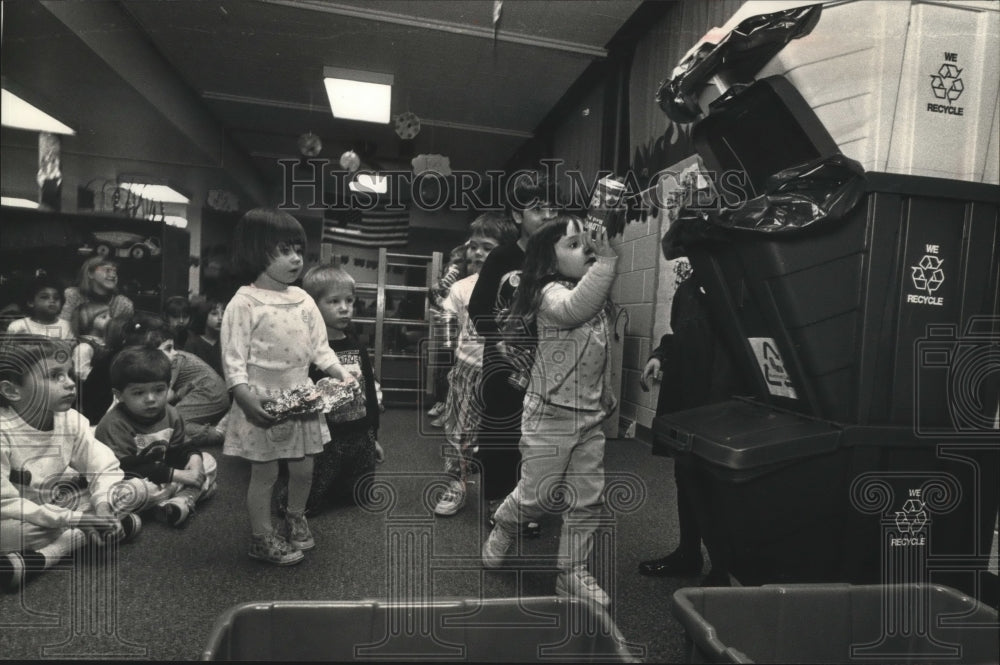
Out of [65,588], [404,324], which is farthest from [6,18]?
[65,588]

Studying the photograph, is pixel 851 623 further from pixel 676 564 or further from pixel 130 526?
pixel 130 526

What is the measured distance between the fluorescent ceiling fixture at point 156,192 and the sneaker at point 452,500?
85cm

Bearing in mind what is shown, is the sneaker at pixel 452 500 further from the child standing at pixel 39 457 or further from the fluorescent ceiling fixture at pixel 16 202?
the fluorescent ceiling fixture at pixel 16 202

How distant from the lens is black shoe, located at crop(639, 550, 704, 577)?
147cm

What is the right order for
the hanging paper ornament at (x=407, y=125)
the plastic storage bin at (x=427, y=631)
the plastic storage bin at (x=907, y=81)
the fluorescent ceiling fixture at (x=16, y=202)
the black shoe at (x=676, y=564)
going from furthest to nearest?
the black shoe at (x=676, y=564)
the hanging paper ornament at (x=407, y=125)
the plastic storage bin at (x=907, y=81)
the fluorescent ceiling fixture at (x=16, y=202)
the plastic storage bin at (x=427, y=631)

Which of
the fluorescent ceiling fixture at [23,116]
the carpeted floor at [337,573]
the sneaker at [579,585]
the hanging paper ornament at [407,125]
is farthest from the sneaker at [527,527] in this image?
the fluorescent ceiling fixture at [23,116]

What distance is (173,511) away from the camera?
4.15 feet

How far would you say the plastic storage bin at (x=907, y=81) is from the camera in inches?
47.8

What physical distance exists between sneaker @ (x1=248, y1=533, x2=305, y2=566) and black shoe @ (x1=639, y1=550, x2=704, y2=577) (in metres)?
0.84

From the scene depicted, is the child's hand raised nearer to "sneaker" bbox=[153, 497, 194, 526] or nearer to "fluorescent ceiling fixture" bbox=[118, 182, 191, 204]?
"fluorescent ceiling fixture" bbox=[118, 182, 191, 204]

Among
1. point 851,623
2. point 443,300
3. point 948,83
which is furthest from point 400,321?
point 948,83

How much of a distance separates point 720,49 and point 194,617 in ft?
5.36

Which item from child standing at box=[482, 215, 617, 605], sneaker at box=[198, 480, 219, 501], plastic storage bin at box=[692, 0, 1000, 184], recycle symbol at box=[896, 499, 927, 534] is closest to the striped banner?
child standing at box=[482, 215, 617, 605]

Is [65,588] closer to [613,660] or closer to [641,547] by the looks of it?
[613,660]
